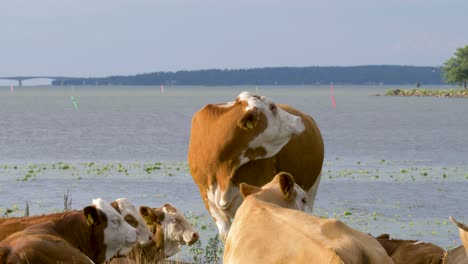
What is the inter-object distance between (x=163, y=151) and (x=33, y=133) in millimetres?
23655

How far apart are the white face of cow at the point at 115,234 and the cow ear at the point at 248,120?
2776 mm

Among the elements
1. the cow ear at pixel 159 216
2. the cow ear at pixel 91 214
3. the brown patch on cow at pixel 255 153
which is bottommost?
the cow ear at pixel 159 216

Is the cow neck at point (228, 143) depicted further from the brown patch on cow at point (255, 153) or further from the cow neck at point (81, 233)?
the cow neck at point (81, 233)

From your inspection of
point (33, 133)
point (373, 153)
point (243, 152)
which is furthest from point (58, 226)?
point (33, 133)

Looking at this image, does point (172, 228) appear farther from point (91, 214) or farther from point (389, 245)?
point (389, 245)

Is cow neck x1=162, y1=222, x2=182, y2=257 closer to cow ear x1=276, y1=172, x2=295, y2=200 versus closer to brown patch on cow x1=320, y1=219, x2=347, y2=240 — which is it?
cow ear x1=276, y1=172, x2=295, y2=200

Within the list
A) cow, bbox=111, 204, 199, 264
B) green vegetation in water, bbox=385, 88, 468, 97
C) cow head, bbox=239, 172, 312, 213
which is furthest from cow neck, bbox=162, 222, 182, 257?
green vegetation in water, bbox=385, 88, 468, 97

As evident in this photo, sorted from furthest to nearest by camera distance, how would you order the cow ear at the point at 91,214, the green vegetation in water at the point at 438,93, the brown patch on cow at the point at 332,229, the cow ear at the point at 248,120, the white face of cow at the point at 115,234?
the green vegetation in water at the point at 438,93 → the cow ear at the point at 248,120 → the white face of cow at the point at 115,234 → the cow ear at the point at 91,214 → the brown patch on cow at the point at 332,229

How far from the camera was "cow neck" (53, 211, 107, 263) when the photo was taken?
28.2 feet

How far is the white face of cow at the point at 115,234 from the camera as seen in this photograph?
8781 mm

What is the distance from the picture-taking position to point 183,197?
27.2 metres

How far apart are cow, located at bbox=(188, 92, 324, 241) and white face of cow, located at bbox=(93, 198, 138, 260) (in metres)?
2.59

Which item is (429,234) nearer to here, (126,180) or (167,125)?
(126,180)

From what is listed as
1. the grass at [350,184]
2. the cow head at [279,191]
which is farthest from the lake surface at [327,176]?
the cow head at [279,191]
